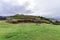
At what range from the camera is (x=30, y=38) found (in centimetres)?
2133

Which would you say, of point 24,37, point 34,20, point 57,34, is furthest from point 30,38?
point 34,20

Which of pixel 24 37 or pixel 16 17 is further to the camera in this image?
pixel 16 17

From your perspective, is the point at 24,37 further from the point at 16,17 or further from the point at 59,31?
the point at 16,17

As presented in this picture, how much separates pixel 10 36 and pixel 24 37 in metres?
2.17

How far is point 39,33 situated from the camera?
23.0 metres

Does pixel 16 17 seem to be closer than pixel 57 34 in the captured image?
No

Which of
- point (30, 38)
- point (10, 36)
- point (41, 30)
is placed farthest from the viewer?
point (41, 30)

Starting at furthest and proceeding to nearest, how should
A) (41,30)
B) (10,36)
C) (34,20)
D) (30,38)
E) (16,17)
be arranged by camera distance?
(16,17) → (34,20) → (41,30) → (10,36) → (30,38)

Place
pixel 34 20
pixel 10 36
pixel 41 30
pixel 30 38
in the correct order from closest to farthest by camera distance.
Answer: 1. pixel 30 38
2. pixel 10 36
3. pixel 41 30
4. pixel 34 20

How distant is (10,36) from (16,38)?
143cm

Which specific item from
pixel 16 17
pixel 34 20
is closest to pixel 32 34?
pixel 34 20

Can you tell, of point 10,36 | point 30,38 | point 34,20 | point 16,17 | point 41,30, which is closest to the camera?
point 30,38

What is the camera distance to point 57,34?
910 inches

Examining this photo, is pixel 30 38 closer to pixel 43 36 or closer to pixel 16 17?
pixel 43 36
